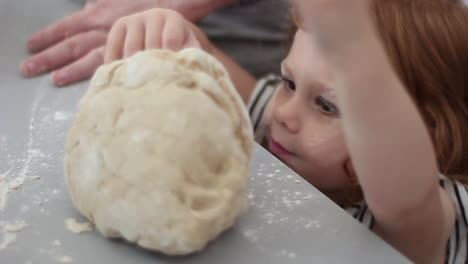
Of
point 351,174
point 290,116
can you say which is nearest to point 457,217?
point 351,174

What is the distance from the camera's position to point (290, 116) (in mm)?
799

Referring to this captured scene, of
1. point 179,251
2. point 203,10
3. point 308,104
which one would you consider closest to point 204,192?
point 179,251

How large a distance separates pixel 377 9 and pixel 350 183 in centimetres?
28

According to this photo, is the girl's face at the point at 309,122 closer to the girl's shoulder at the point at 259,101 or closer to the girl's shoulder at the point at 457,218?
the girl's shoulder at the point at 457,218

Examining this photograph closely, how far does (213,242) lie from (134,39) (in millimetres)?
352

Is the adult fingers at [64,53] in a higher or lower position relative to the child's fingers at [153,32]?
lower

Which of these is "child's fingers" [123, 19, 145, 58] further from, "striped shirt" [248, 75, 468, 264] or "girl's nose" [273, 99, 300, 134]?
"striped shirt" [248, 75, 468, 264]

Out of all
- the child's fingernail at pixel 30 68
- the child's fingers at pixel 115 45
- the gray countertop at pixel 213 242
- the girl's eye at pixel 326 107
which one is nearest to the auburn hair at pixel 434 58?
the girl's eye at pixel 326 107

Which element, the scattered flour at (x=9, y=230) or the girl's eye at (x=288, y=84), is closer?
the scattered flour at (x=9, y=230)

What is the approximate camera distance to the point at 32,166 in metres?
0.67

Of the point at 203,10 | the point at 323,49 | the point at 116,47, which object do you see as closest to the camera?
the point at 323,49

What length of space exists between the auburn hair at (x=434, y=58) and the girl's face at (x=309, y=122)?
0.12 meters

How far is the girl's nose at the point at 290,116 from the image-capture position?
80cm

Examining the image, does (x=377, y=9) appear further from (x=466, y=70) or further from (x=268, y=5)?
(x=268, y=5)
